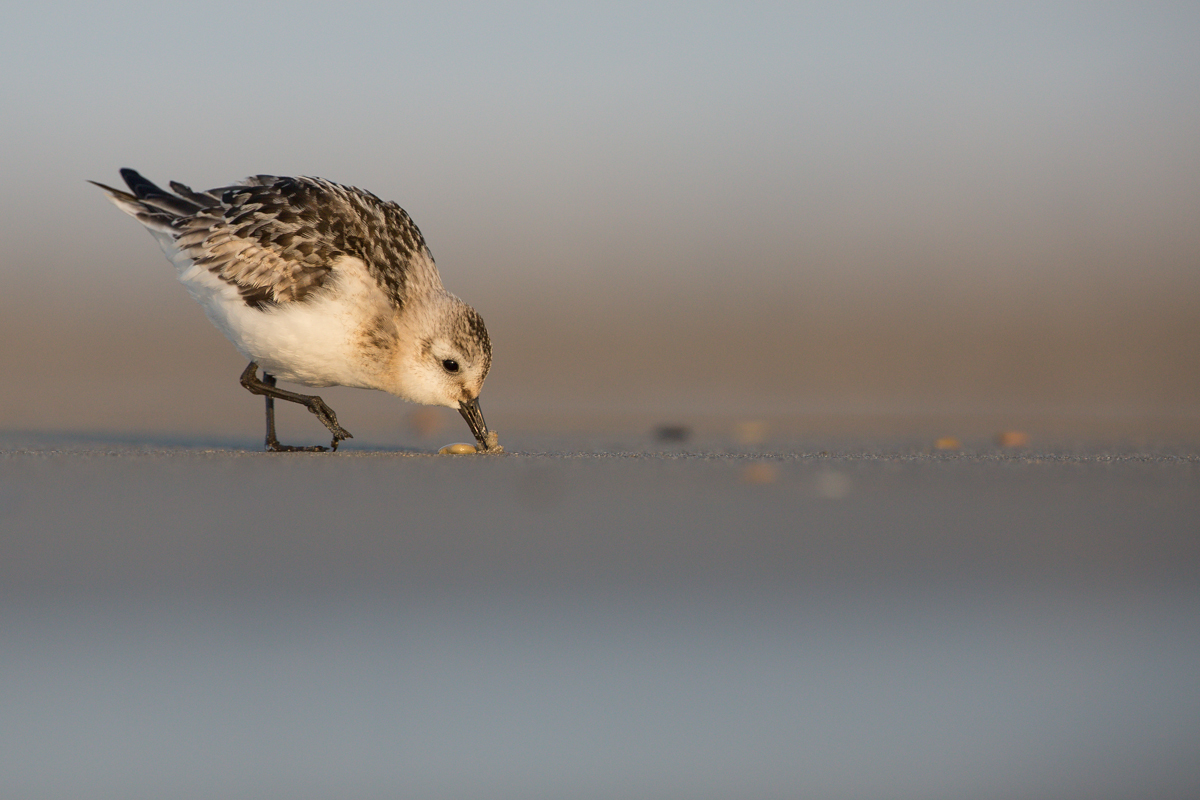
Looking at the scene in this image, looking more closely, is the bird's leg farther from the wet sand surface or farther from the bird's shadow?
the wet sand surface

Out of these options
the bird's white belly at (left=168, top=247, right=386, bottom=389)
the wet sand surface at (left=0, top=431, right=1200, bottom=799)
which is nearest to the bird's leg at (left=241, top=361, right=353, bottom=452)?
the bird's white belly at (left=168, top=247, right=386, bottom=389)

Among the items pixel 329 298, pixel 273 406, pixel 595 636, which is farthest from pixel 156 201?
pixel 595 636

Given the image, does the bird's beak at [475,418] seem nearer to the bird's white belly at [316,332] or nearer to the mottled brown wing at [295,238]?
the bird's white belly at [316,332]

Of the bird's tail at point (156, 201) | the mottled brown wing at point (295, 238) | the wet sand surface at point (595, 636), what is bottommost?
the wet sand surface at point (595, 636)

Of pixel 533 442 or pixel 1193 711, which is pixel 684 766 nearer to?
pixel 1193 711

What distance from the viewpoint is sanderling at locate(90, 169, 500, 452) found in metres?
5.58

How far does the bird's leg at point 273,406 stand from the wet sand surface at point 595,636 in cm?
116

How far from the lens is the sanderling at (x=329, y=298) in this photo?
18.3 feet

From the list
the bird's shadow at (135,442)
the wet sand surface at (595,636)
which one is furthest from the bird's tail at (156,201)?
the wet sand surface at (595,636)

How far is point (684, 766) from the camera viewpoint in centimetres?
228

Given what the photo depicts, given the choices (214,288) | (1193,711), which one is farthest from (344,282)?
(1193,711)

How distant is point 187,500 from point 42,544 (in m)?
0.73

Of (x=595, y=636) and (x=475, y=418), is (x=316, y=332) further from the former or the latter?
(x=595, y=636)

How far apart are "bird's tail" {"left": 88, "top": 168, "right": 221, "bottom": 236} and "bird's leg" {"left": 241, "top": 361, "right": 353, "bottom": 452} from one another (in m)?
0.92
